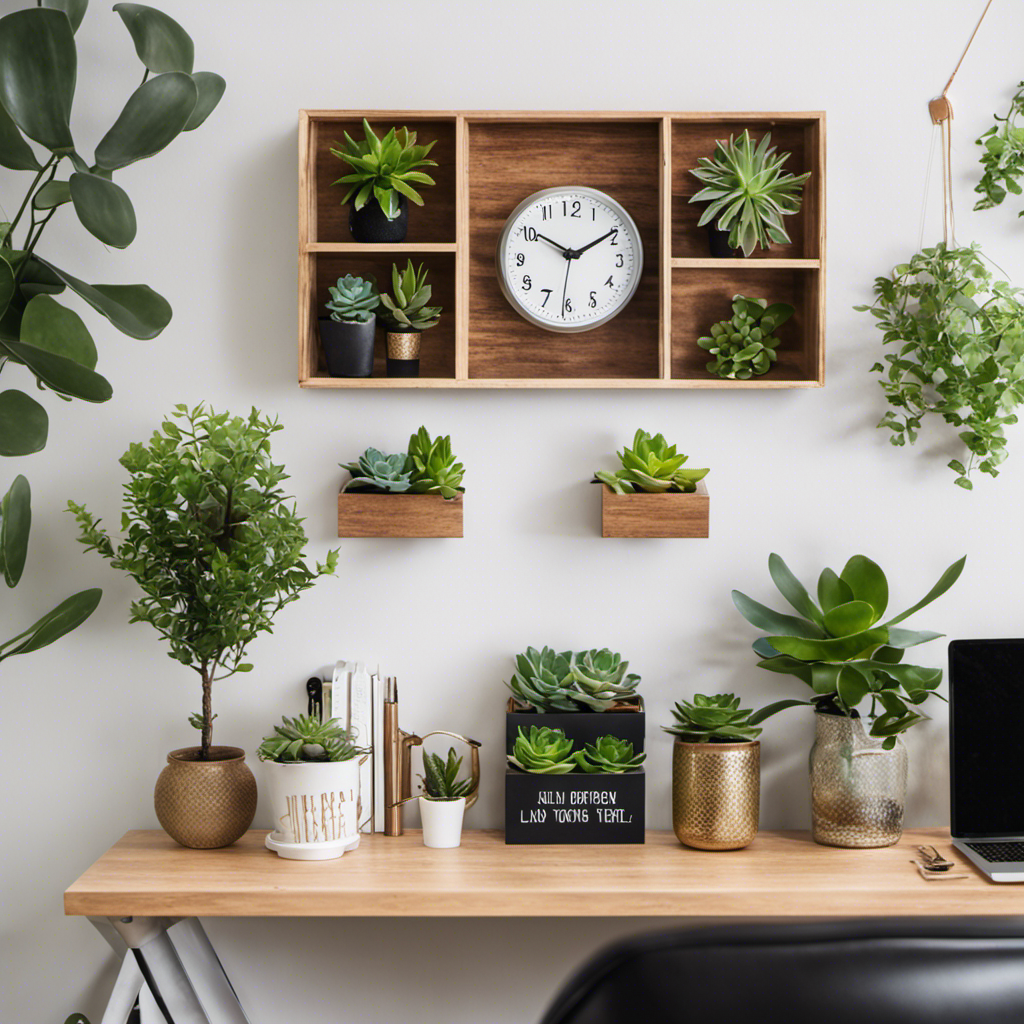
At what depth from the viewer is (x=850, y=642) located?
161 centimetres

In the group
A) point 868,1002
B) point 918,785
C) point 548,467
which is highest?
point 548,467

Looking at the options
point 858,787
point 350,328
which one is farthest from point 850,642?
point 350,328

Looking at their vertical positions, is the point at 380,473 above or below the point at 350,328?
below

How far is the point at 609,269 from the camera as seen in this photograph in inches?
67.7

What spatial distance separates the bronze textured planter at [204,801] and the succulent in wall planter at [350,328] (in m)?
0.69

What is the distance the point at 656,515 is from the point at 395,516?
17.1 inches

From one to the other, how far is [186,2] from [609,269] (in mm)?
887

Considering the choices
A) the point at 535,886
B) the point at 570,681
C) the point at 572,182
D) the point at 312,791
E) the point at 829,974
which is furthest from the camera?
the point at 572,182

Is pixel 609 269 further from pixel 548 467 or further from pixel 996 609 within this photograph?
pixel 996 609

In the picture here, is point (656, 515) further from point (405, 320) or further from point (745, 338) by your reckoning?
point (405, 320)

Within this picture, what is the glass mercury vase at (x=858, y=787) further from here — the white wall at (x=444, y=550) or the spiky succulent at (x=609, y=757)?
the spiky succulent at (x=609, y=757)

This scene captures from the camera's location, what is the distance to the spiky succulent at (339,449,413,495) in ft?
5.37

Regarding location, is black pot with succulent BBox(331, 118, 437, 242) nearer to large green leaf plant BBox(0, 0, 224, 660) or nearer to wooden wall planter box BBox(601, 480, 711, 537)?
large green leaf plant BBox(0, 0, 224, 660)

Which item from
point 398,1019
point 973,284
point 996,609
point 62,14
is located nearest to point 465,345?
point 62,14
